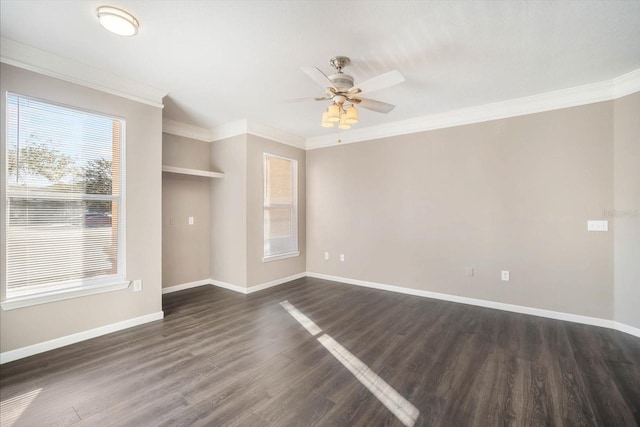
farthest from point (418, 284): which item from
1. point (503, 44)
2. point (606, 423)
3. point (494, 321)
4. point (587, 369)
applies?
point (503, 44)

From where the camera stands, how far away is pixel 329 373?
2.22 metres

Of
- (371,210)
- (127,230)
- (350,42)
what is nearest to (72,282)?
(127,230)

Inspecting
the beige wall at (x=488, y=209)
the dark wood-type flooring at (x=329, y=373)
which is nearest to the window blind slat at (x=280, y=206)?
the beige wall at (x=488, y=209)

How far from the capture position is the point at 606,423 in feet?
5.59

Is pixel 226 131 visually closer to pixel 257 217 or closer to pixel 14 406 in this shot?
pixel 257 217

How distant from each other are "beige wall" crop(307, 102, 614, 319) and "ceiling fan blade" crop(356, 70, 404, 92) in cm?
219

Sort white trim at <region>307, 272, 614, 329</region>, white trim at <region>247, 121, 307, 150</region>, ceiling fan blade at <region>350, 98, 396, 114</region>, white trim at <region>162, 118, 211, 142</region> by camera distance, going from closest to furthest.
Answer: ceiling fan blade at <region>350, 98, 396, 114</region>
white trim at <region>307, 272, 614, 329</region>
white trim at <region>162, 118, 211, 142</region>
white trim at <region>247, 121, 307, 150</region>

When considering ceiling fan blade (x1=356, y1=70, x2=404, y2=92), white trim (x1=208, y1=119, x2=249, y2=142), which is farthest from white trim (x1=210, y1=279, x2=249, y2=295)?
ceiling fan blade (x1=356, y1=70, x2=404, y2=92)

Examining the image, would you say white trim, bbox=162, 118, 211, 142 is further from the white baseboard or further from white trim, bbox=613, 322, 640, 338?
white trim, bbox=613, 322, 640, 338

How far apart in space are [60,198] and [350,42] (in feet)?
10.2

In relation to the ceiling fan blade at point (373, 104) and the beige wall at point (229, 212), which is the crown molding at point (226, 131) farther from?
the ceiling fan blade at point (373, 104)

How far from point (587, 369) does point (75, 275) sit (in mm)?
4754

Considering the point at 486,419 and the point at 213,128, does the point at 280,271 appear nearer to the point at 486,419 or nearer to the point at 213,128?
the point at 213,128

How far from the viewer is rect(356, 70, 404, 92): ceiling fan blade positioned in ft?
7.09
